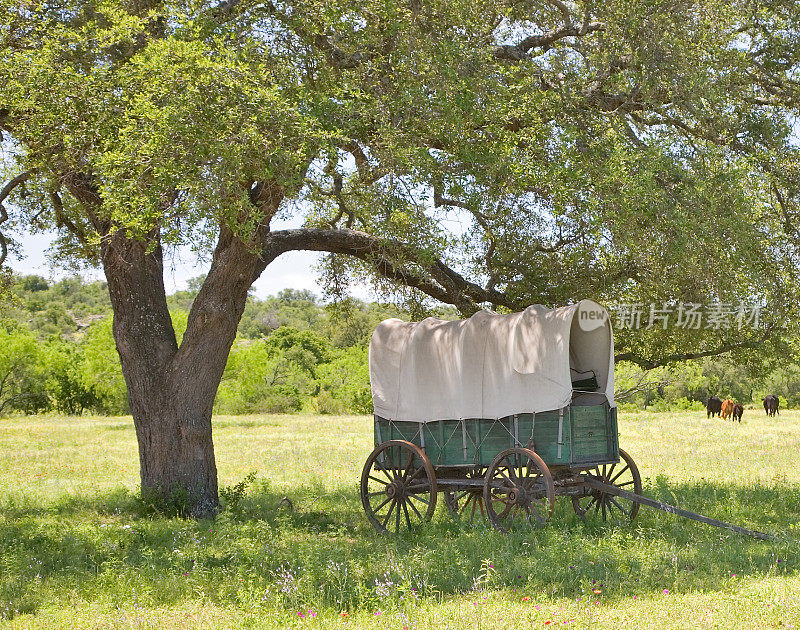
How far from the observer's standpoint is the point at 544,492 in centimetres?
1103

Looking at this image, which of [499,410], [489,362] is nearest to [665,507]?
[499,410]

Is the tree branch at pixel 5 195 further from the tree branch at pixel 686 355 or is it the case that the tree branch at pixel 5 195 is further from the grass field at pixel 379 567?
the tree branch at pixel 686 355

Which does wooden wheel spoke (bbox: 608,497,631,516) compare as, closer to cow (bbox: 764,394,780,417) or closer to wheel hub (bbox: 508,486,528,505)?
wheel hub (bbox: 508,486,528,505)

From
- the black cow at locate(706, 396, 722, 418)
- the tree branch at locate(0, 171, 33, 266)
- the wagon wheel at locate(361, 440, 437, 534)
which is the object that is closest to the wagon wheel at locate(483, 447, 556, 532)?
the wagon wheel at locate(361, 440, 437, 534)

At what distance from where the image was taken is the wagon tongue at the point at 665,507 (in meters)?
9.57

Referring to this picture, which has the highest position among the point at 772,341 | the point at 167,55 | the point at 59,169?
the point at 167,55

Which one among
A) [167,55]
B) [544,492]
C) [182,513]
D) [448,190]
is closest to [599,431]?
[544,492]

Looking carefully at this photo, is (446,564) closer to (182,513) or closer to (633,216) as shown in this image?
(633,216)

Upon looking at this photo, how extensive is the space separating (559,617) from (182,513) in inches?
289

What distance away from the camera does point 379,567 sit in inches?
348

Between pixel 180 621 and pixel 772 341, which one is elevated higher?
pixel 772 341

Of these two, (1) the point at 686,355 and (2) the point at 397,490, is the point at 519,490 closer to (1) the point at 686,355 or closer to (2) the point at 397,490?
(2) the point at 397,490

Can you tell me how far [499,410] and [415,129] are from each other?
3941mm

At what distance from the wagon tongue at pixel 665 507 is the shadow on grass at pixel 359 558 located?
180 mm
